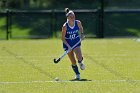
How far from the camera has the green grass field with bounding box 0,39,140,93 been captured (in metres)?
13.6

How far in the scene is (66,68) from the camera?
58.6 feet

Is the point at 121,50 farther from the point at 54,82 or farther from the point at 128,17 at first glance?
the point at 128,17

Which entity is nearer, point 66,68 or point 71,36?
point 71,36

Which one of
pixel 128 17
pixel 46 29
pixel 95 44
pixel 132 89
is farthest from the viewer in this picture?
pixel 128 17

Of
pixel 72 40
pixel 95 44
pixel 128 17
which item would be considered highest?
pixel 72 40

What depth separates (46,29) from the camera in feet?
104

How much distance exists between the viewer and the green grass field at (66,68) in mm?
13648

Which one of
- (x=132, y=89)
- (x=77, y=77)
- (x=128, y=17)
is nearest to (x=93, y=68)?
(x=77, y=77)

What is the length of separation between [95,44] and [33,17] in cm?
790

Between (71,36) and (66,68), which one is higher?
(71,36)

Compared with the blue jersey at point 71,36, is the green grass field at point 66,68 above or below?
below

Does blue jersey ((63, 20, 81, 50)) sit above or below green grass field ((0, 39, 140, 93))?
above

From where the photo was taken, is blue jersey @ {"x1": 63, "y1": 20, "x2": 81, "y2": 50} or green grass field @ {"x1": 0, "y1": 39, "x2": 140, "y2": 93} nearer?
green grass field @ {"x1": 0, "y1": 39, "x2": 140, "y2": 93}

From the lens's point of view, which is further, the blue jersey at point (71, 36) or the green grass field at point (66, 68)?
the blue jersey at point (71, 36)
